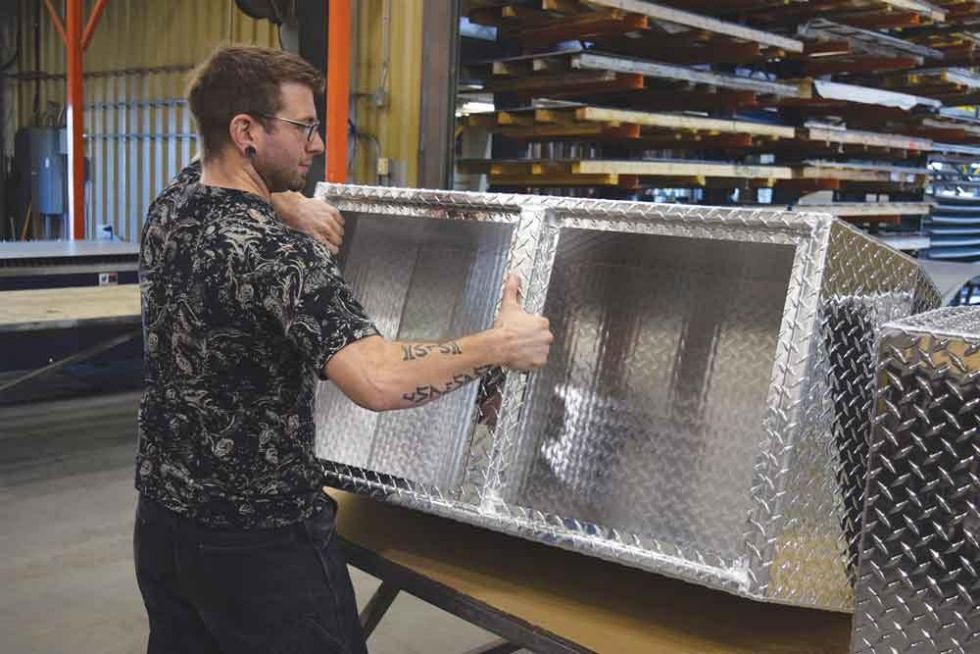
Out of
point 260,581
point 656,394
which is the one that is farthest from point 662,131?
point 260,581

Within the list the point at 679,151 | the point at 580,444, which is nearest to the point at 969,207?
the point at 679,151

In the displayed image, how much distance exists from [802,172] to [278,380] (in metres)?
6.05

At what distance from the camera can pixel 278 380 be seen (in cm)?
178

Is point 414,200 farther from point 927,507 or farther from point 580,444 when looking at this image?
point 927,507

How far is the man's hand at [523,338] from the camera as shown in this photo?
5.83ft

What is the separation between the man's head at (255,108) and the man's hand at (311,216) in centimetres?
40

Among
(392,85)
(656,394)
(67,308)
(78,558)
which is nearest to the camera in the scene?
(656,394)

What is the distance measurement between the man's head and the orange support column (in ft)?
26.5

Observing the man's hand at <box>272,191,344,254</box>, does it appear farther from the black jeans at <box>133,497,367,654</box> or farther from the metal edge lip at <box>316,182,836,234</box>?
the black jeans at <box>133,497,367,654</box>

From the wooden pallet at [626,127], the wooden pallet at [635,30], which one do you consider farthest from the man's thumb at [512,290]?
the wooden pallet at [626,127]

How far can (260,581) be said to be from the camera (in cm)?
178

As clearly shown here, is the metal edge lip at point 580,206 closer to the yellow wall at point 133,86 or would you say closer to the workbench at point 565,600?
the workbench at point 565,600

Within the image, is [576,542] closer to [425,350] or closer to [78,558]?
[425,350]

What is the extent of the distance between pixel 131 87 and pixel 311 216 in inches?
432
